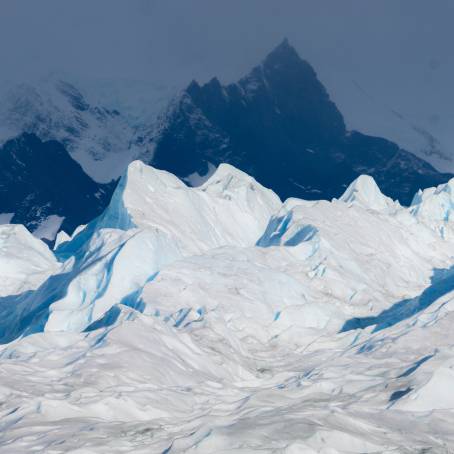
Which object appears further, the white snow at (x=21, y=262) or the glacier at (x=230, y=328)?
the white snow at (x=21, y=262)

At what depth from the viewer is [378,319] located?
407 ft

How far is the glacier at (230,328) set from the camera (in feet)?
220

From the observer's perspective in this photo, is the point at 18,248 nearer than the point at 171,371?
No

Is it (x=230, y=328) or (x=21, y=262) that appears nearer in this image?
(x=230, y=328)

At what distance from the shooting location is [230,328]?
112 meters

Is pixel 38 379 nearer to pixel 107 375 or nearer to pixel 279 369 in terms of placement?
pixel 107 375

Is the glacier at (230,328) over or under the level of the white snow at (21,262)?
over

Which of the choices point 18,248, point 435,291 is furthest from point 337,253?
point 18,248

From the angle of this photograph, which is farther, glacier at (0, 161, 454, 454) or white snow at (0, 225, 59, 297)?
white snow at (0, 225, 59, 297)

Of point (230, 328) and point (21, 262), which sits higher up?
point (230, 328)

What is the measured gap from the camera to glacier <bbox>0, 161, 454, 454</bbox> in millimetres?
67000

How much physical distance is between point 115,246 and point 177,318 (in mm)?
25070

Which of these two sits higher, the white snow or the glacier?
the glacier

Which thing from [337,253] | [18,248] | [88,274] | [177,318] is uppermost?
[337,253]
